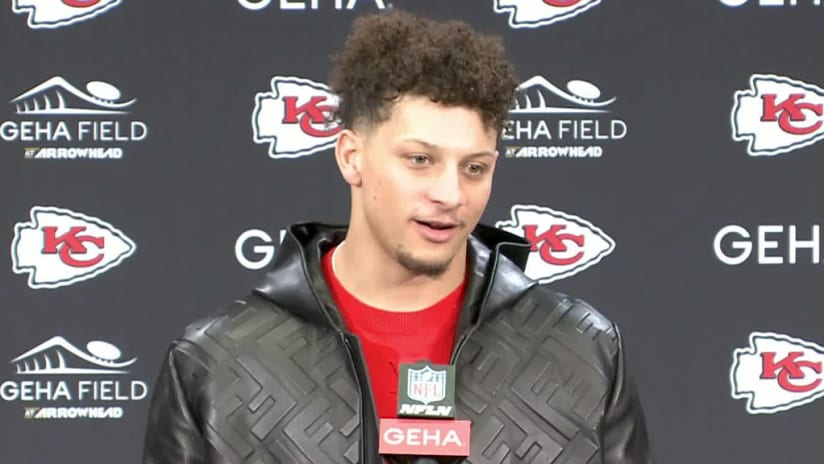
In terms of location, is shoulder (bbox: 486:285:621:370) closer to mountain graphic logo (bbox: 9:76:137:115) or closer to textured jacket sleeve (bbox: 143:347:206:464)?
textured jacket sleeve (bbox: 143:347:206:464)

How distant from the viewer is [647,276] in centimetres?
318

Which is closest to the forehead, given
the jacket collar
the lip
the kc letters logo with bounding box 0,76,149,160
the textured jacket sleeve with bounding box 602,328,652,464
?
the lip

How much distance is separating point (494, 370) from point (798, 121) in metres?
1.57

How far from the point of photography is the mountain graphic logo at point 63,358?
3.20 m

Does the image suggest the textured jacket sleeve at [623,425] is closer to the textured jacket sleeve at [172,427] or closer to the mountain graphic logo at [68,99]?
the textured jacket sleeve at [172,427]

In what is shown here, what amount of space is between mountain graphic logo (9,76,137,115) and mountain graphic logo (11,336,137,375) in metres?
0.50

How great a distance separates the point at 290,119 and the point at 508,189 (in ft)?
1.64

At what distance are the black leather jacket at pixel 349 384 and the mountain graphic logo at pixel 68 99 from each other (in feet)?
4.50

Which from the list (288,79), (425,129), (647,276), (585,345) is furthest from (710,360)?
(425,129)

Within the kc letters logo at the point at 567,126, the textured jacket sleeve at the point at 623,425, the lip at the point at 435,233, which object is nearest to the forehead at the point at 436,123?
the lip at the point at 435,233

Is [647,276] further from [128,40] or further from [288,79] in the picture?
→ [128,40]

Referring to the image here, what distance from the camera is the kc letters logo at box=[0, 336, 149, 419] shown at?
320cm

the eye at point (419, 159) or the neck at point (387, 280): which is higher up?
the eye at point (419, 159)

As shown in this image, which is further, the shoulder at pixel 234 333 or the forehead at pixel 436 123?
the shoulder at pixel 234 333
